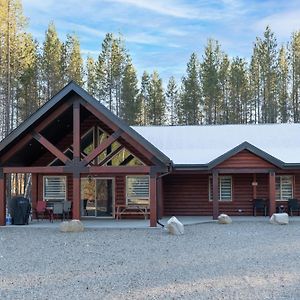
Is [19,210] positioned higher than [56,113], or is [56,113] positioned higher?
[56,113]

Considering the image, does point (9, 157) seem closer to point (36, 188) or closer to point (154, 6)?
point (36, 188)

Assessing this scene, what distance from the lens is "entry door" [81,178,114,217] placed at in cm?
1858

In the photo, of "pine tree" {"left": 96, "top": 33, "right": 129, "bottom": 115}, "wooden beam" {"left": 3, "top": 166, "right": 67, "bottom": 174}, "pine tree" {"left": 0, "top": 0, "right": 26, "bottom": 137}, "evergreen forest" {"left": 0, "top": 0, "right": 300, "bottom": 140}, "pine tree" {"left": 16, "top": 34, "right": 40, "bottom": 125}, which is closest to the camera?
"wooden beam" {"left": 3, "top": 166, "right": 67, "bottom": 174}

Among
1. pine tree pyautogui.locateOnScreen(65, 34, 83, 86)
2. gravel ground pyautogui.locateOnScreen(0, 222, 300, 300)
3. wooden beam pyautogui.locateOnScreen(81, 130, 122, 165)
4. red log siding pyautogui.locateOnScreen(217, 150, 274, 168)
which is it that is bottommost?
gravel ground pyautogui.locateOnScreen(0, 222, 300, 300)

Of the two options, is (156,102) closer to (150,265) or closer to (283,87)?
(283,87)

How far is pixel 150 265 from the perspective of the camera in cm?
828

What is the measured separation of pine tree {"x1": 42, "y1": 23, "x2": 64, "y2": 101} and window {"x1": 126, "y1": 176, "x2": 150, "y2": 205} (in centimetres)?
1705

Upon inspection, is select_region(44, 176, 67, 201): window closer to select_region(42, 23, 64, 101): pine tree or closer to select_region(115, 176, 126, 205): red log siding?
select_region(115, 176, 126, 205): red log siding

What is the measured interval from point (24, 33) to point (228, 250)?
77.0 feet

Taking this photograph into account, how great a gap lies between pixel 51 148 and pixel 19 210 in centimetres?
276

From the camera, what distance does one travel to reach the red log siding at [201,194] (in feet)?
65.1

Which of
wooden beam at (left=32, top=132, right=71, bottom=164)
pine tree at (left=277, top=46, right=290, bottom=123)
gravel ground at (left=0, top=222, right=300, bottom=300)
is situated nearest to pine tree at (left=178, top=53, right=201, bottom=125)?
pine tree at (left=277, top=46, right=290, bottom=123)

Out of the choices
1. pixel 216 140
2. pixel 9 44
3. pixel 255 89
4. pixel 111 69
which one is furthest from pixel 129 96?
pixel 216 140

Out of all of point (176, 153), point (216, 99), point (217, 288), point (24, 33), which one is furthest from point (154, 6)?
point (216, 99)
